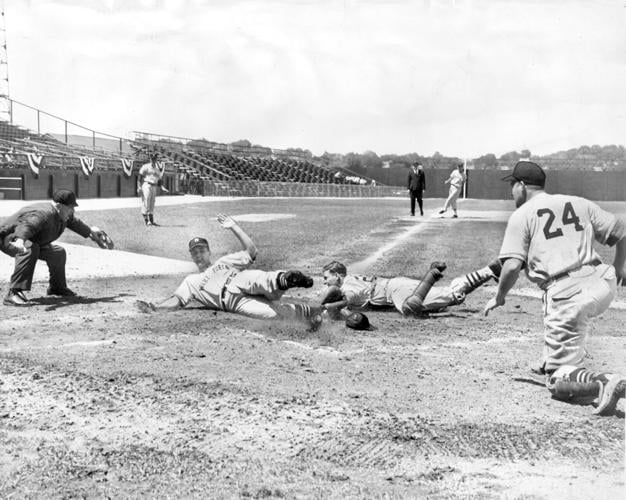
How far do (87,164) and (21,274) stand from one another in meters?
12.6

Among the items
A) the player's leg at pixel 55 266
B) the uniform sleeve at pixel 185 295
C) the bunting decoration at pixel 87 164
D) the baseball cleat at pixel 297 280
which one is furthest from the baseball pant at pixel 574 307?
the bunting decoration at pixel 87 164

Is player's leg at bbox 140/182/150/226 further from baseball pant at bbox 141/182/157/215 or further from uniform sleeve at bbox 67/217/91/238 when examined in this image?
uniform sleeve at bbox 67/217/91/238

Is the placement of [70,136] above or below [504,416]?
above

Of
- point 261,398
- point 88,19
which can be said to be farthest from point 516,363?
point 88,19

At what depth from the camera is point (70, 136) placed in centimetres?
2236

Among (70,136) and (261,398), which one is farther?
(70,136)

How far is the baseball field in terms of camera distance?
2951mm

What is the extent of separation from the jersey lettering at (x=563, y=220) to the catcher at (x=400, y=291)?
6.42 feet

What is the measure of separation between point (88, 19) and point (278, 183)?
24757 mm

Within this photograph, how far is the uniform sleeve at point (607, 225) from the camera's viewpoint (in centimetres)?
389

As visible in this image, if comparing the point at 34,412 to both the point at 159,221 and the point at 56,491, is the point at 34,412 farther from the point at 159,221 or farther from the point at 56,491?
the point at 159,221

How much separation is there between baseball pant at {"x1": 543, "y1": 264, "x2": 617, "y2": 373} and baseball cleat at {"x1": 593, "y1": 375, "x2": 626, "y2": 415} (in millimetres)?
358

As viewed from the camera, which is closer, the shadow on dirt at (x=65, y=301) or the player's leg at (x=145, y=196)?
the shadow on dirt at (x=65, y=301)

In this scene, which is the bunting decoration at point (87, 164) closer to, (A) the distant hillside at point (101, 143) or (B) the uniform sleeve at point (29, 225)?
(A) the distant hillside at point (101, 143)
